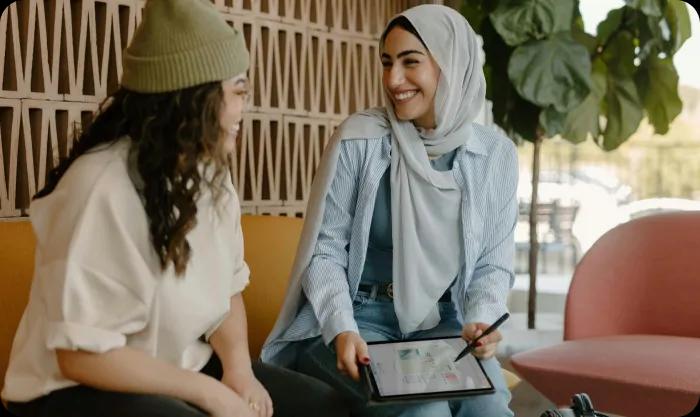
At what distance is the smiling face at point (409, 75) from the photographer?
2168mm

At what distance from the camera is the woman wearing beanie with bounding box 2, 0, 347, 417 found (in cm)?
149

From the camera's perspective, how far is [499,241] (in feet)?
7.27

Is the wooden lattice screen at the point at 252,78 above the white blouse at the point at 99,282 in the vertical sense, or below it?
above

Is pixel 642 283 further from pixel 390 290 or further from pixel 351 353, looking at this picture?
→ pixel 351 353

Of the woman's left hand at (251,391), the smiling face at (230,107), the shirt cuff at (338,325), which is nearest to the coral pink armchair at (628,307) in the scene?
the shirt cuff at (338,325)

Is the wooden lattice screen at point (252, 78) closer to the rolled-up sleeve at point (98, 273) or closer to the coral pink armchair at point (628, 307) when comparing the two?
the rolled-up sleeve at point (98, 273)

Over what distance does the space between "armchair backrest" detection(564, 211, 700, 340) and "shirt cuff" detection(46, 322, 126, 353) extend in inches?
63.8

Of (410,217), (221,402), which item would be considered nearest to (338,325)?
(410,217)

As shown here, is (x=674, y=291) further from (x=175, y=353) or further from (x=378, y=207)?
(x=175, y=353)

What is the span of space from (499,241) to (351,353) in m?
0.52

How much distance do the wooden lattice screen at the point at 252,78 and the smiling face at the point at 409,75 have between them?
82 centimetres

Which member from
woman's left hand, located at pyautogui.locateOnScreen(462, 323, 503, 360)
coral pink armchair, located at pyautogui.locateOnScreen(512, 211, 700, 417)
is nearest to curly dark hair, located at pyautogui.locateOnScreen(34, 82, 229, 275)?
woman's left hand, located at pyautogui.locateOnScreen(462, 323, 503, 360)

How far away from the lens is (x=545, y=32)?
12.6ft

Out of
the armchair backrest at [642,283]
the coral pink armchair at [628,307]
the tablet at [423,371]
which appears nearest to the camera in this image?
the tablet at [423,371]
